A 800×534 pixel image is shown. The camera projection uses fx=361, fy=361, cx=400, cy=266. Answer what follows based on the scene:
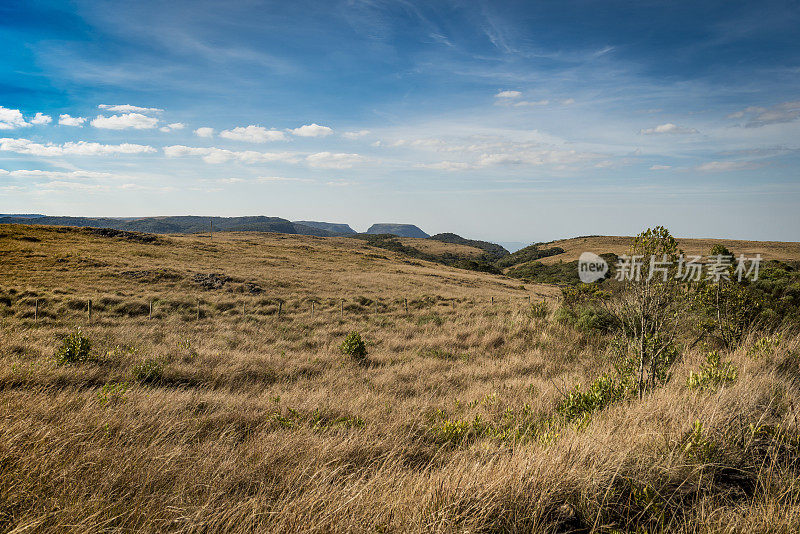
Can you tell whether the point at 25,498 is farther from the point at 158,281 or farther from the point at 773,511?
the point at 158,281

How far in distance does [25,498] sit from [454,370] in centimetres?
861

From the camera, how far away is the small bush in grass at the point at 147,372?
24.4ft

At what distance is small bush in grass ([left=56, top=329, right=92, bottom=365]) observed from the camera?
737 cm

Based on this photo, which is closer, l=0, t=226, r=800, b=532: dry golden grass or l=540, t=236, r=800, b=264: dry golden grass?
l=0, t=226, r=800, b=532: dry golden grass

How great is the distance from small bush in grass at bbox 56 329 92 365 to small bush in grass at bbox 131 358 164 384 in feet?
3.51

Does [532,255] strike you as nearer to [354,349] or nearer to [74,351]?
[354,349]

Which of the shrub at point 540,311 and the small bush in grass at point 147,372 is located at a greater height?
the shrub at point 540,311

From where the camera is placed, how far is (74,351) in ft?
25.2

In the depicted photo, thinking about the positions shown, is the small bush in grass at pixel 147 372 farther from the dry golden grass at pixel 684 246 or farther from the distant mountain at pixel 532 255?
the distant mountain at pixel 532 255

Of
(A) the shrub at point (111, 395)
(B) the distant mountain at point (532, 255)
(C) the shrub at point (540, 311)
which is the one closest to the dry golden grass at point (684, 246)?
(B) the distant mountain at point (532, 255)

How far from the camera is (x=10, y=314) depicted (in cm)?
1755

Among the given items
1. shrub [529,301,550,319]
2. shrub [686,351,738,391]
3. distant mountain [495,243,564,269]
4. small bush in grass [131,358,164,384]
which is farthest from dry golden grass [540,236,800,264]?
small bush in grass [131,358,164,384]

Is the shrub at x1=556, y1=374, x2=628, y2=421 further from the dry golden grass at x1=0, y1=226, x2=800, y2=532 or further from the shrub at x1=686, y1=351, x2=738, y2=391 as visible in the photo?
the shrub at x1=686, y1=351, x2=738, y2=391

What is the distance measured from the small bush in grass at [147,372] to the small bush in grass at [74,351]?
3.51ft
